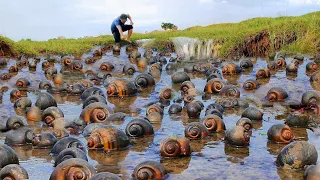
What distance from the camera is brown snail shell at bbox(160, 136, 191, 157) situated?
8.11 metres

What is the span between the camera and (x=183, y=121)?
11.2 meters

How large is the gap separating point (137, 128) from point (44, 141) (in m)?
1.81

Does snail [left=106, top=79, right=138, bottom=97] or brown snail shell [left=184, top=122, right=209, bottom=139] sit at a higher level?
snail [left=106, top=79, right=138, bottom=97]

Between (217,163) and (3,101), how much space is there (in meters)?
8.41

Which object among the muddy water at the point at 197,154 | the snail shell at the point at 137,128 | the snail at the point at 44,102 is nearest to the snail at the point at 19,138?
the muddy water at the point at 197,154

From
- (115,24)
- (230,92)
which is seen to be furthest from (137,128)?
(115,24)

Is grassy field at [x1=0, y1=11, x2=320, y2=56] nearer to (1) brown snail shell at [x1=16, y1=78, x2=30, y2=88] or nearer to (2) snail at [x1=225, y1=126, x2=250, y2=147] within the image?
(1) brown snail shell at [x1=16, y1=78, x2=30, y2=88]

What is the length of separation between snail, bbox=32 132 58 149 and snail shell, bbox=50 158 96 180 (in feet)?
7.89

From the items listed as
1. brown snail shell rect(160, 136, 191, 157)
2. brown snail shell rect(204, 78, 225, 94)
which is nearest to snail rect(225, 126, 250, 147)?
brown snail shell rect(160, 136, 191, 157)

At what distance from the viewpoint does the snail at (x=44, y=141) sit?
8.95 metres

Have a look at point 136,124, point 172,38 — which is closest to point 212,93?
point 136,124

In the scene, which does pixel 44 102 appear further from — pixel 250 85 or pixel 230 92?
pixel 250 85

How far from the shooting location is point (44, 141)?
29.4 feet

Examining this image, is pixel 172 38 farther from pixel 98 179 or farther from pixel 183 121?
pixel 98 179
